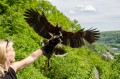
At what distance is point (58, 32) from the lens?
7.44 m

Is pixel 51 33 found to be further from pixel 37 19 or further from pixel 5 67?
pixel 5 67

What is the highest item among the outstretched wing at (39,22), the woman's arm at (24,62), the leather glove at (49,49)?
the outstretched wing at (39,22)

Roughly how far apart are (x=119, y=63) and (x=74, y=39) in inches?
1246

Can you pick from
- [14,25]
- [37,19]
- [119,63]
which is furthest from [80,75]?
[37,19]

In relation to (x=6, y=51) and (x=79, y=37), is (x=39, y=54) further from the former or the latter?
(x=79, y=37)

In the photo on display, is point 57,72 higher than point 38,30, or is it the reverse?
point 38,30

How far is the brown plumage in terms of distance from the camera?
7782mm

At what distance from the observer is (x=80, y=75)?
84.2 ft

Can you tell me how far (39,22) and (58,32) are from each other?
1.59 m

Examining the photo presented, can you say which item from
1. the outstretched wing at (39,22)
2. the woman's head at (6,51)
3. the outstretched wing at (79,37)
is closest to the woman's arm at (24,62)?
the woman's head at (6,51)

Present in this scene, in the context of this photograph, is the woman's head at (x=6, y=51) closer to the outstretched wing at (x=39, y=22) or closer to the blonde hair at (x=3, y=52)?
the blonde hair at (x=3, y=52)

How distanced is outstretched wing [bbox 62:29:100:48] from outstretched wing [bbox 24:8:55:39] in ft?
1.23

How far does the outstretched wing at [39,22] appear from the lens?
8.15 meters

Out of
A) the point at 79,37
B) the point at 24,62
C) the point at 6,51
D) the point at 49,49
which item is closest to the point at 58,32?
the point at 79,37
